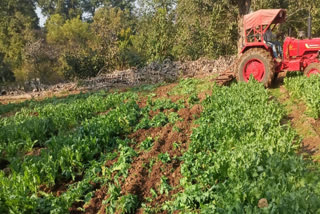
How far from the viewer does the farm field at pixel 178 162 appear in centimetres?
293

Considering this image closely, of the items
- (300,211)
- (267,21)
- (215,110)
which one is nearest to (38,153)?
(215,110)

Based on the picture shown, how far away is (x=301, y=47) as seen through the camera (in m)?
7.94

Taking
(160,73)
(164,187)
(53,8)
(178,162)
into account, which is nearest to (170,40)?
(160,73)

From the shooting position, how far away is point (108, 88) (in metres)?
12.9

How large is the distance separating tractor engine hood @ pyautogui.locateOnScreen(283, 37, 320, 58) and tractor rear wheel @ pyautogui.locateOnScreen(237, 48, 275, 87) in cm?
87

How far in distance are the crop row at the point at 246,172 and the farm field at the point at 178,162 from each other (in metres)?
0.01

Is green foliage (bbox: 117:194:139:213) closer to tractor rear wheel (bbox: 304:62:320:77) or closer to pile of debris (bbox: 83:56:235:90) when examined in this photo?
tractor rear wheel (bbox: 304:62:320:77)

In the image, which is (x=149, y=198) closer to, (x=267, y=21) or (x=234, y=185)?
(x=234, y=185)

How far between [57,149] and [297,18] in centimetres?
1825

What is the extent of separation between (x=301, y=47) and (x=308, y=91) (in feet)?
8.71

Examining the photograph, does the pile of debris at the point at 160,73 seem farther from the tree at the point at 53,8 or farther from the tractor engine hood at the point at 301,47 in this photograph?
the tree at the point at 53,8

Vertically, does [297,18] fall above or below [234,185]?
above

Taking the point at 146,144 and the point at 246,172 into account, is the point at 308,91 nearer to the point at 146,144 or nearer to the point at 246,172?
the point at 246,172

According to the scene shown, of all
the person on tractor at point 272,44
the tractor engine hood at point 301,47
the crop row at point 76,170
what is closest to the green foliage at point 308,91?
the tractor engine hood at point 301,47
